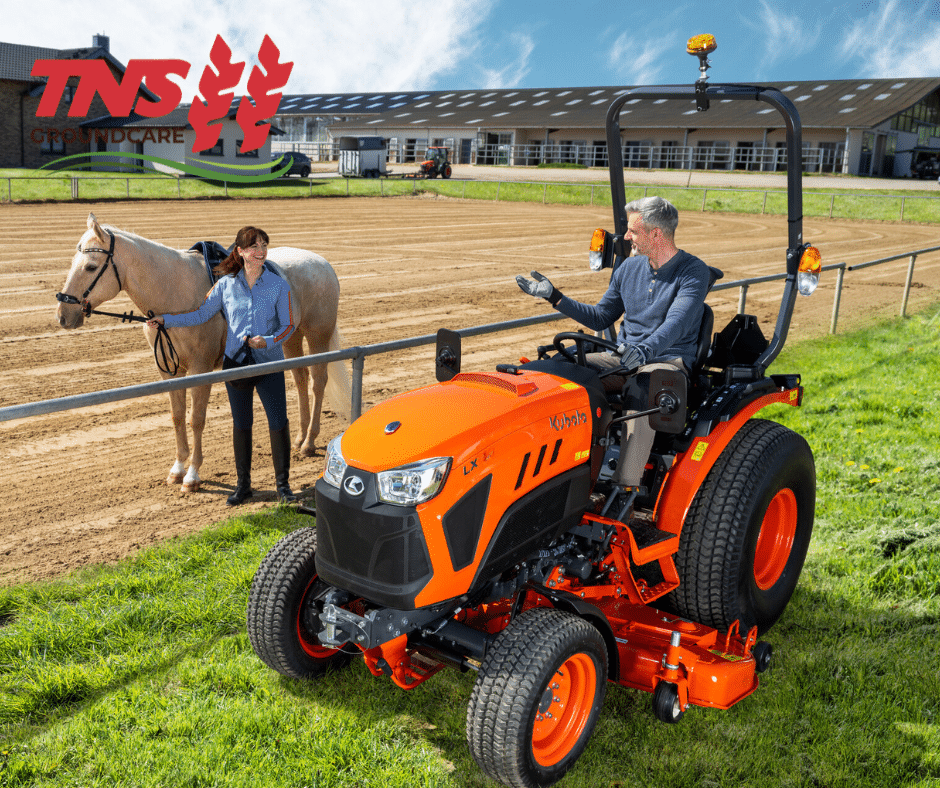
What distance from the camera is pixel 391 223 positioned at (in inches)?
1067

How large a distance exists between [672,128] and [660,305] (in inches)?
2206

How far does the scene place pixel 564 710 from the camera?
3453 mm

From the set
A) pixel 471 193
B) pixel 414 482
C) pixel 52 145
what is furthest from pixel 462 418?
pixel 52 145

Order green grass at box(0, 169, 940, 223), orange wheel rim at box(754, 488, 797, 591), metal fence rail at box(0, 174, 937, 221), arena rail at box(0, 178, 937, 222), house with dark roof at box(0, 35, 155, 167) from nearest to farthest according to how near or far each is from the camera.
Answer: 1. orange wheel rim at box(754, 488, 797, 591)
2. arena rail at box(0, 178, 937, 222)
3. green grass at box(0, 169, 940, 223)
4. metal fence rail at box(0, 174, 937, 221)
5. house with dark roof at box(0, 35, 155, 167)

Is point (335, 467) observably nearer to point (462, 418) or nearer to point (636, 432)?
point (462, 418)

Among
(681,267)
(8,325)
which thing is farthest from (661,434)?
(8,325)

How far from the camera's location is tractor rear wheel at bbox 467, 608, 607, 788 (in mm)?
3090

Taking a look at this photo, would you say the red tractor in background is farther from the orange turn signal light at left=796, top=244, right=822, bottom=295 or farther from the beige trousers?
the beige trousers

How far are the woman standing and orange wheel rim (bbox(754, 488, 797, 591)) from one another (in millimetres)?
3129

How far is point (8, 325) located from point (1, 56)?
41295 millimetres

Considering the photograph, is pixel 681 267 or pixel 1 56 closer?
pixel 681 267

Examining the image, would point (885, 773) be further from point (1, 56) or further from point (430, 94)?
point (430, 94)

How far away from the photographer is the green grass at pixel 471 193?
30.2 m

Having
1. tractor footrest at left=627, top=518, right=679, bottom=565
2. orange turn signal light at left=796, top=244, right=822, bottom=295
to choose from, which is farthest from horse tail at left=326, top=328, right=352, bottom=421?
orange turn signal light at left=796, top=244, right=822, bottom=295
